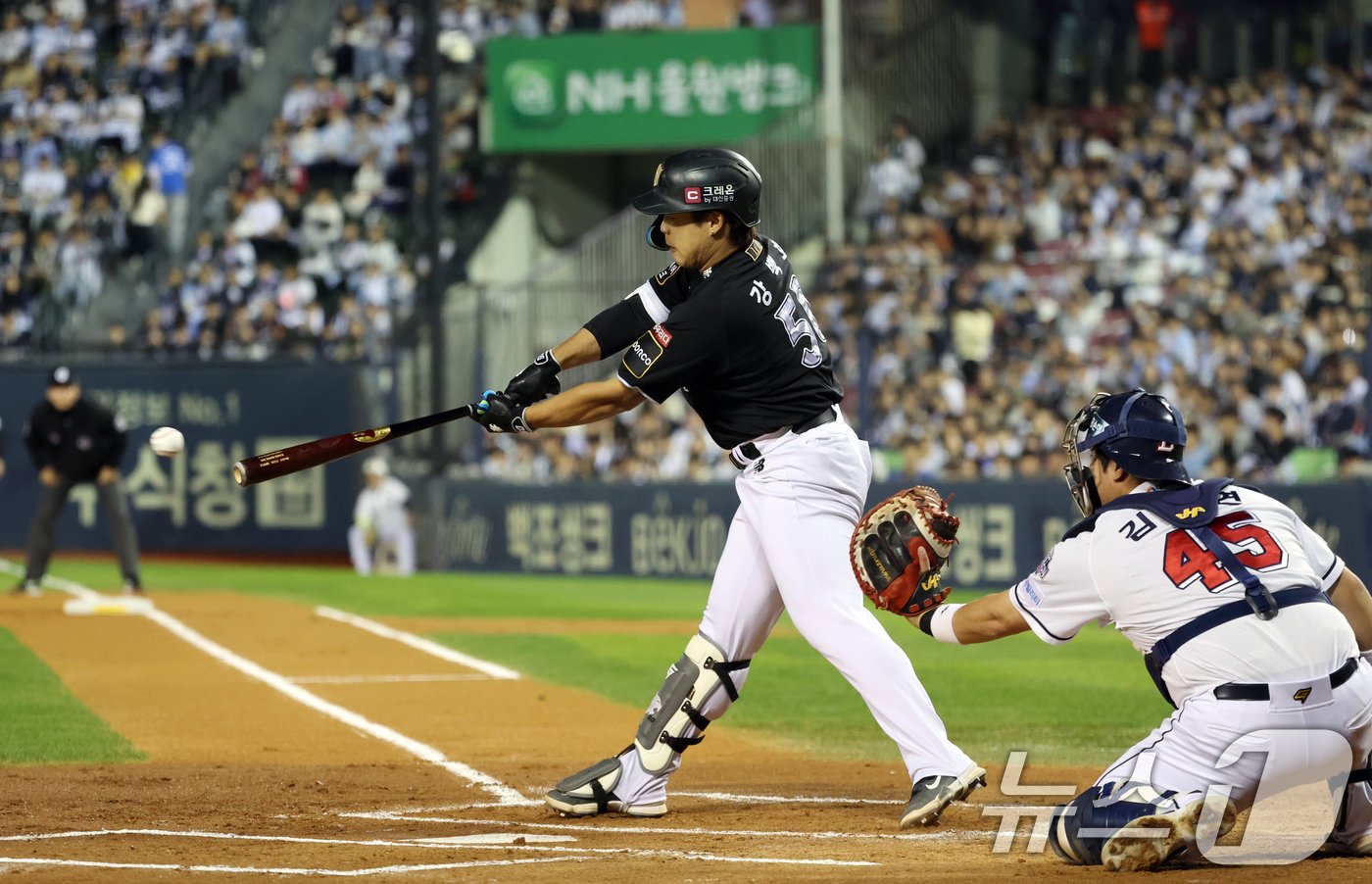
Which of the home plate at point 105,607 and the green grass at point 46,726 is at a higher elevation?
the green grass at point 46,726

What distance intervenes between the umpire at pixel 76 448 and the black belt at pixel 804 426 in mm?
11732

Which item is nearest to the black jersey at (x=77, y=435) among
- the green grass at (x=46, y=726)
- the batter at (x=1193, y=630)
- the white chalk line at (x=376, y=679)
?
the green grass at (x=46, y=726)

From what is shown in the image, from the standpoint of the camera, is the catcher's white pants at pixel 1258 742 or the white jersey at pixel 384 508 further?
the white jersey at pixel 384 508

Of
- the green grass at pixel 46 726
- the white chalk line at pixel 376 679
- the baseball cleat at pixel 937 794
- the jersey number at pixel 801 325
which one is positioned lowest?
the white chalk line at pixel 376 679

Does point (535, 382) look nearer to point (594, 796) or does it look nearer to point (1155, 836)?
point (594, 796)

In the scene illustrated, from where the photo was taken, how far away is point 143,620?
50.0ft

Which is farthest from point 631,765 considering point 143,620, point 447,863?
point 143,620

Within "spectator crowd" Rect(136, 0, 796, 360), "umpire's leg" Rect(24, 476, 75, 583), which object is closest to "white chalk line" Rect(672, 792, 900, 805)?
"umpire's leg" Rect(24, 476, 75, 583)

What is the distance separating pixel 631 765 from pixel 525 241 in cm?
2240

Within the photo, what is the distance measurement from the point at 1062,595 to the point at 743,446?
149 centimetres

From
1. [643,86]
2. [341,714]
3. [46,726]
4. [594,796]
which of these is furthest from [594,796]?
[643,86]

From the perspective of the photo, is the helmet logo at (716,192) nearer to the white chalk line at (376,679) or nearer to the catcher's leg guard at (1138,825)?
the catcher's leg guard at (1138,825)

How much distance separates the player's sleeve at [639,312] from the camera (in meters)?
6.73

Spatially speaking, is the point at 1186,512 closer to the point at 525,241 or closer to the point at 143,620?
the point at 143,620
